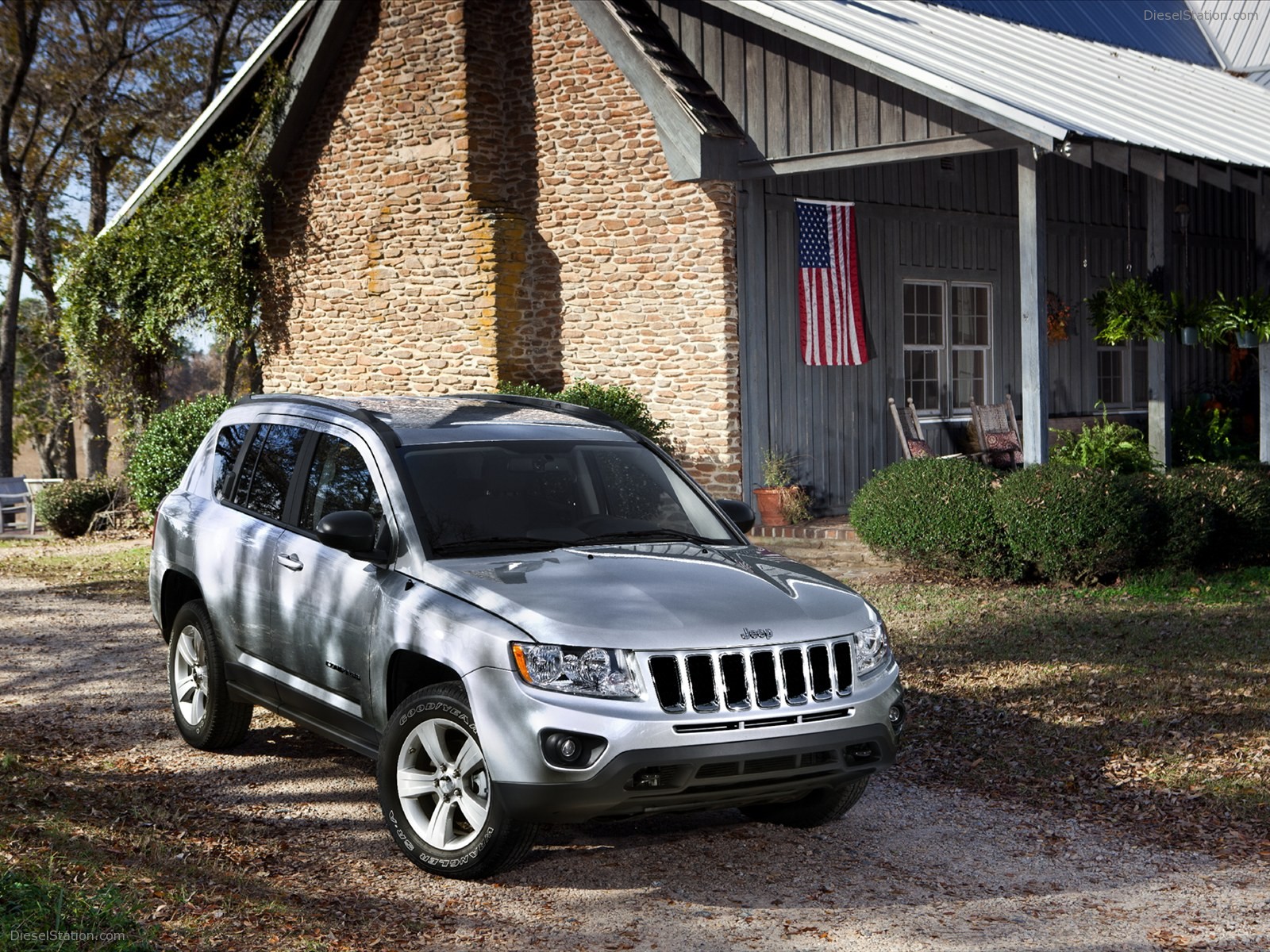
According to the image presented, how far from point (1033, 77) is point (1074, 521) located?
6.09 meters

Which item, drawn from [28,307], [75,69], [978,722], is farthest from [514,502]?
[28,307]

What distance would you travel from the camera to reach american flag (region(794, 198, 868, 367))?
16.6 m

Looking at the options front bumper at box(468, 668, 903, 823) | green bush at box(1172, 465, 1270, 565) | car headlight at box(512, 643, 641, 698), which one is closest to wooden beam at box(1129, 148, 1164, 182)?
green bush at box(1172, 465, 1270, 565)

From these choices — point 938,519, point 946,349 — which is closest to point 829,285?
point 946,349

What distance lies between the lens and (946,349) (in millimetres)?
18531

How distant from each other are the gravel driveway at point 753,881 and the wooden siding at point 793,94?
8571 mm

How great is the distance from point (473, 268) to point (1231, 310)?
8.65 meters

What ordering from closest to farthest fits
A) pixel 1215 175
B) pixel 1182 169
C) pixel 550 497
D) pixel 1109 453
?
pixel 550 497
pixel 1182 169
pixel 1215 175
pixel 1109 453

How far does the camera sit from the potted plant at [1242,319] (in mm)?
14500

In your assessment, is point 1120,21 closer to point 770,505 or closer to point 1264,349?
point 1264,349

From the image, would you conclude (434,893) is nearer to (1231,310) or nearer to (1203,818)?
(1203,818)

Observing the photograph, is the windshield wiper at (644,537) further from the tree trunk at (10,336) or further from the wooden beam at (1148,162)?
the tree trunk at (10,336)

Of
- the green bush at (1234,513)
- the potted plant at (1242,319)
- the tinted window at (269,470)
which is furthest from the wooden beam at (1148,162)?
the tinted window at (269,470)

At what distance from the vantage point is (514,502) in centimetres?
618
